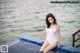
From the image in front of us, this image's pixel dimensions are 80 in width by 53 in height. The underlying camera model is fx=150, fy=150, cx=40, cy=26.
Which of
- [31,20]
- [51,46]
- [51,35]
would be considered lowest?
[31,20]

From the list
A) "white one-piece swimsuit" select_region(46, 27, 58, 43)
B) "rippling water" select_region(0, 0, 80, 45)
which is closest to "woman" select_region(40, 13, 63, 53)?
"white one-piece swimsuit" select_region(46, 27, 58, 43)

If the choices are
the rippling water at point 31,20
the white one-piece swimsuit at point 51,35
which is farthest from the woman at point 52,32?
the rippling water at point 31,20

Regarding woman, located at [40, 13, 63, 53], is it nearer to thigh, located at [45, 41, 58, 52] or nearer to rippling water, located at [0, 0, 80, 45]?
thigh, located at [45, 41, 58, 52]

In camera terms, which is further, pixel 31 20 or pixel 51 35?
pixel 31 20

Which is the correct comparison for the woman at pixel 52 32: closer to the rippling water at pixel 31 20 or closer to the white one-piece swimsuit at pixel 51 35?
the white one-piece swimsuit at pixel 51 35

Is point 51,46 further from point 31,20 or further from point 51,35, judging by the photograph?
point 31,20

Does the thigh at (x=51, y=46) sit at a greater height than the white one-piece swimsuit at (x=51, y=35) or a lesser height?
lesser

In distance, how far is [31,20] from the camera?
18.5 ft

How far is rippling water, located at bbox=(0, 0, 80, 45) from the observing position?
4781 millimetres

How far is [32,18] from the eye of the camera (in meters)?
5.76

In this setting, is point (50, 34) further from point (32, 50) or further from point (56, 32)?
point (32, 50)

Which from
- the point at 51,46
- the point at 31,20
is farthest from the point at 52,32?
the point at 31,20

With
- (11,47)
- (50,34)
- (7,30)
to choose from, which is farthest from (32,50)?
(7,30)

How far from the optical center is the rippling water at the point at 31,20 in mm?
4781
